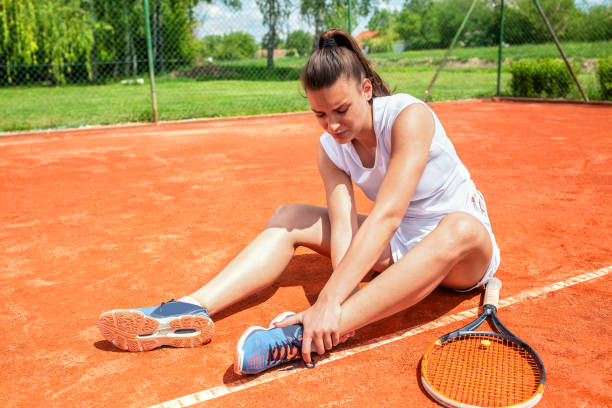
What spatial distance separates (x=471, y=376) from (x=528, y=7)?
1903 cm

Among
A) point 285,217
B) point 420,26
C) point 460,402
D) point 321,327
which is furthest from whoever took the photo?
point 420,26

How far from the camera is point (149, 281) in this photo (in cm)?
301

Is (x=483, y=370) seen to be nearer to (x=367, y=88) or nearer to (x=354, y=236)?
(x=354, y=236)

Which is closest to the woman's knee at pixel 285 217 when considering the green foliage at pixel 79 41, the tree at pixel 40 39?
the green foliage at pixel 79 41

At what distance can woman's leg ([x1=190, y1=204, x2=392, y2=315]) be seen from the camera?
239 centimetres

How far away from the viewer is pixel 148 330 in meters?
2.23

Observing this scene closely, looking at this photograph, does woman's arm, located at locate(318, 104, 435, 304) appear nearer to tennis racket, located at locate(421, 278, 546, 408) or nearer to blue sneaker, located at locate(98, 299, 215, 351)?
tennis racket, located at locate(421, 278, 546, 408)

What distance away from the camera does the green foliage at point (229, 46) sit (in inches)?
500

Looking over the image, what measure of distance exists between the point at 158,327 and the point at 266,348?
0.52 meters

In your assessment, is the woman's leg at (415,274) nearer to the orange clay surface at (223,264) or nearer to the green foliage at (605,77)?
the orange clay surface at (223,264)

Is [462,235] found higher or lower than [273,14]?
lower

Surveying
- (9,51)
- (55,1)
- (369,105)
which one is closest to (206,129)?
(369,105)

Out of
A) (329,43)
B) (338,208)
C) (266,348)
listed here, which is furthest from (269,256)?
(329,43)

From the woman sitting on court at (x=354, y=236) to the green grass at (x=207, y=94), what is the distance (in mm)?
7283
